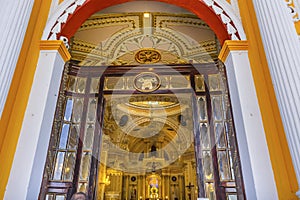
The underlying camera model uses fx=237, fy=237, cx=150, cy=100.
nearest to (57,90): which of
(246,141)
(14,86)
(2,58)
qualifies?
(14,86)

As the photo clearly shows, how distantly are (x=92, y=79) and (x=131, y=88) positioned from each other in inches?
39.1

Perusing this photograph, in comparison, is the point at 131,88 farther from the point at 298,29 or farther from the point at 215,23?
the point at 298,29

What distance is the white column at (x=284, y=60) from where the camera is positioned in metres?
1.69

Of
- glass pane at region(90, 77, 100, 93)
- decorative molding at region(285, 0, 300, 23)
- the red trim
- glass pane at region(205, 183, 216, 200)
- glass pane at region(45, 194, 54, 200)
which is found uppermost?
glass pane at region(90, 77, 100, 93)

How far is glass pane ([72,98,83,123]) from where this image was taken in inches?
195

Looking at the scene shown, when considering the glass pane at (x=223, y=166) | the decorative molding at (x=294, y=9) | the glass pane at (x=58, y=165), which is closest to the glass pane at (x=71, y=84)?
the glass pane at (x=58, y=165)

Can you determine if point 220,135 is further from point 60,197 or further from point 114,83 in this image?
point 60,197

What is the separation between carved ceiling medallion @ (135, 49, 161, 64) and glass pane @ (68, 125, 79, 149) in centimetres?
236

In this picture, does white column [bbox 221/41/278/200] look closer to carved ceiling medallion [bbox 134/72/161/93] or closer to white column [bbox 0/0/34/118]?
white column [bbox 0/0/34/118]

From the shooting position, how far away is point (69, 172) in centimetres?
441

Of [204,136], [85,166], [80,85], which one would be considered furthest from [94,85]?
[204,136]

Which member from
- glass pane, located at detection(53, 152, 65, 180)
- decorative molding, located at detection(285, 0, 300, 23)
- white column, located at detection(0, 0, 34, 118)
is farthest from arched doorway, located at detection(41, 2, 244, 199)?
white column, located at detection(0, 0, 34, 118)

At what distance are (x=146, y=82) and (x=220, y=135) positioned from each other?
228 cm

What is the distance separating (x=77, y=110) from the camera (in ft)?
16.5
